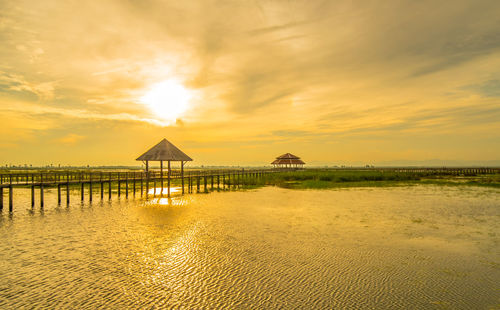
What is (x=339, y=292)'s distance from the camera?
734cm

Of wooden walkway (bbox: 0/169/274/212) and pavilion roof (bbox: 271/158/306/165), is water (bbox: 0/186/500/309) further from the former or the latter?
pavilion roof (bbox: 271/158/306/165)

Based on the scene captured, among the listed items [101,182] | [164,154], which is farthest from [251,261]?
[164,154]

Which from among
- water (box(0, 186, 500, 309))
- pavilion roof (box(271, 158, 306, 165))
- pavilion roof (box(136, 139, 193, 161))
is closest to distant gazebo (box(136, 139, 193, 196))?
pavilion roof (box(136, 139, 193, 161))

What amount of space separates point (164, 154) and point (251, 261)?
27.2 m

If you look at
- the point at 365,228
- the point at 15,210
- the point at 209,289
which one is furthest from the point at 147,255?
the point at 15,210

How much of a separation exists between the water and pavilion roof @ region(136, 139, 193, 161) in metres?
16.1

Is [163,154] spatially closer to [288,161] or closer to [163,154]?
[163,154]

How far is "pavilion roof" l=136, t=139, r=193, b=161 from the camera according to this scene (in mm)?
34094

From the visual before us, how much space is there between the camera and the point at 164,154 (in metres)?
34.7

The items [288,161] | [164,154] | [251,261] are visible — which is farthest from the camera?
[288,161]

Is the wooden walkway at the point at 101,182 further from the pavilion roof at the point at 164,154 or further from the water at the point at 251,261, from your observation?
the water at the point at 251,261

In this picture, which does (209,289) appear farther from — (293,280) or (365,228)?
(365,228)

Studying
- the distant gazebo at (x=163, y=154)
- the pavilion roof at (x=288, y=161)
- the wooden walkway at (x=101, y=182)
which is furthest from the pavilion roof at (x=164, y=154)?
the pavilion roof at (x=288, y=161)

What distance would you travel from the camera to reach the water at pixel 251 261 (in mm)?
7004
